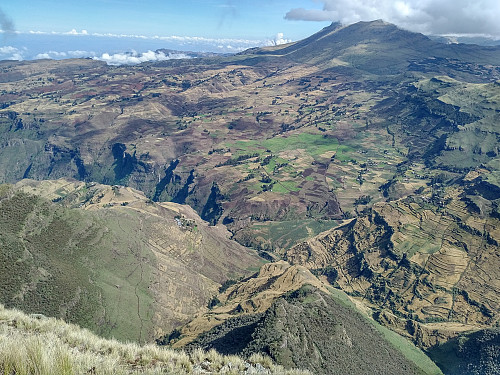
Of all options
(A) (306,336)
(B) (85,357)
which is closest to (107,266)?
(A) (306,336)

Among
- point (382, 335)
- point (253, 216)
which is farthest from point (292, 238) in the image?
point (382, 335)

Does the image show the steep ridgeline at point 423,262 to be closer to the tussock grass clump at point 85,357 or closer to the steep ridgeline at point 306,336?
the steep ridgeline at point 306,336

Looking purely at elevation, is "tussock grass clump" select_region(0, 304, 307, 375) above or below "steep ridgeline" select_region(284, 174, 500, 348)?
above

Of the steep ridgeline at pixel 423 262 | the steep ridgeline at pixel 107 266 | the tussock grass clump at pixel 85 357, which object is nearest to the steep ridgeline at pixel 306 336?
the steep ridgeline at pixel 107 266

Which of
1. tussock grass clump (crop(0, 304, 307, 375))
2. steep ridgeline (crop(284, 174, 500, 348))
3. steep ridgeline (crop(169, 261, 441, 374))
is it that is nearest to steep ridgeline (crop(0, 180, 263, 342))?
steep ridgeline (crop(169, 261, 441, 374))

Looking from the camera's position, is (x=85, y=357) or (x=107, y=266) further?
(x=107, y=266)

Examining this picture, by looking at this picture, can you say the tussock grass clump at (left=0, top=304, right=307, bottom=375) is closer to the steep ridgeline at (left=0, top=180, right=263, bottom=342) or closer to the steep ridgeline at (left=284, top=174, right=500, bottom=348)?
the steep ridgeline at (left=0, top=180, right=263, bottom=342)

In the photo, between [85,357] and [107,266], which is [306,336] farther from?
[107,266]
